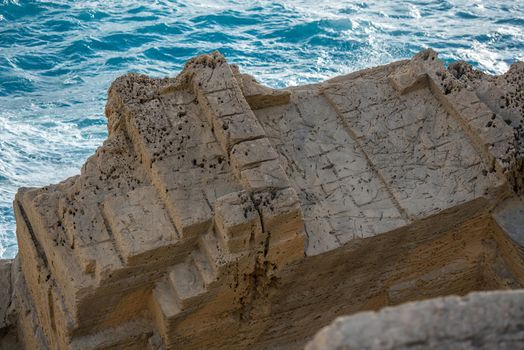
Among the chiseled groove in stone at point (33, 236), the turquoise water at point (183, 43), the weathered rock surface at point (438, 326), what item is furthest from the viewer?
the turquoise water at point (183, 43)

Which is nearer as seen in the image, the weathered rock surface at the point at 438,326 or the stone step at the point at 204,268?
the weathered rock surface at the point at 438,326

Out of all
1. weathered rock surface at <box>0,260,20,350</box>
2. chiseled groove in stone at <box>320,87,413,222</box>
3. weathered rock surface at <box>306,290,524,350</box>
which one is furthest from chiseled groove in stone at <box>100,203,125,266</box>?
weathered rock surface at <box>306,290,524,350</box>

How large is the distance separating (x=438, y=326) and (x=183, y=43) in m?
12.3

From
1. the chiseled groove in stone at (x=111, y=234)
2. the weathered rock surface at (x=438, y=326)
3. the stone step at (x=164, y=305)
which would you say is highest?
the chiseled groove in stone at (x=111, y=234)

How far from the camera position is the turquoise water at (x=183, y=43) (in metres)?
13.3

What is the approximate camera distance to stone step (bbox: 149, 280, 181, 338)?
5871 mm

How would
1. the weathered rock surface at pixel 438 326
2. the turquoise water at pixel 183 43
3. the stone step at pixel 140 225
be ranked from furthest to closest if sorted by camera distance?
the turquoise water at pixel 183 43 < the stone step at pixel 140 225 < the weathered rock surface at pixel 438 326

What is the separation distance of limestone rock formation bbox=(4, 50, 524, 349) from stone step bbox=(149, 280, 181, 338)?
15mm

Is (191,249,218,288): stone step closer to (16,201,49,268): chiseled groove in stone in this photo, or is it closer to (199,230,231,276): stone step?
(199,230,231,276): stone step

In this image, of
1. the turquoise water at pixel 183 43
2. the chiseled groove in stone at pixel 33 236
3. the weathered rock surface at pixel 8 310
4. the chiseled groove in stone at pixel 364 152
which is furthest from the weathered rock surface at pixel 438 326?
the turquoise water at pixel 183 43

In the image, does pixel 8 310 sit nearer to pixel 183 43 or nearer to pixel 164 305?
A: pixel 164 305

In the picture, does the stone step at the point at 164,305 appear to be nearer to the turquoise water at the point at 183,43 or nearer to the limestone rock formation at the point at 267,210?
the limestone rock formation at the point at 267,210

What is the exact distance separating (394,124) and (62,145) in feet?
23.7

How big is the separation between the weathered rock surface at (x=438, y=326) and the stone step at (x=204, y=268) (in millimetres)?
2870
